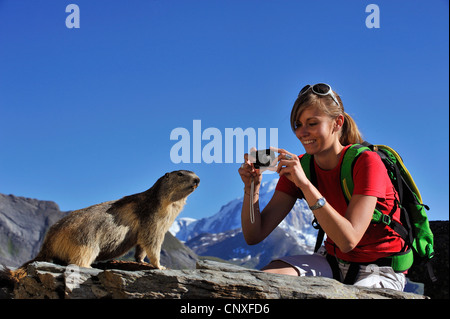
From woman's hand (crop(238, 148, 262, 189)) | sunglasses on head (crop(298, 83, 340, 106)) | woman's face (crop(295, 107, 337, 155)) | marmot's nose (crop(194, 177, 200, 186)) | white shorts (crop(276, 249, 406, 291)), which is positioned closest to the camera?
white shorts (crop(276, 249, 406, 291))

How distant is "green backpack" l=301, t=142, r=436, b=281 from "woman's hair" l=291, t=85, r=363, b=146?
246 millimetres

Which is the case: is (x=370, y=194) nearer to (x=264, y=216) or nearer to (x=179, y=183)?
(x=264, y=216)

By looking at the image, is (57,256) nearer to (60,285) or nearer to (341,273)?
(60,285)

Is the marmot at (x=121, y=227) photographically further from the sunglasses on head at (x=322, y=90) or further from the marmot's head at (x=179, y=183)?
the sunglasses on head at (x=322, y=90)

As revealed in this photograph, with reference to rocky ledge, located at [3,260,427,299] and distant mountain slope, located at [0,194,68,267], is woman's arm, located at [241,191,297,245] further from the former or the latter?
distant mountain slope, located at [0,194,68,267]

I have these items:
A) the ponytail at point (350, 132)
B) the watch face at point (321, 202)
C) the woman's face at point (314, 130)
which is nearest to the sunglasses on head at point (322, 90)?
the woman's face at point (314, 130)

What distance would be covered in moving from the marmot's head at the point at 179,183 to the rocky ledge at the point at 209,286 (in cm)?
368

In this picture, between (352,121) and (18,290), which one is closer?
(352,121)

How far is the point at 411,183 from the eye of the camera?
268 inches

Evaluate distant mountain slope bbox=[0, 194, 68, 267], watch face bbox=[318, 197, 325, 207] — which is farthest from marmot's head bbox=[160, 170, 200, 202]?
distant mountain slope bbox=[0, 194, 68, 267]

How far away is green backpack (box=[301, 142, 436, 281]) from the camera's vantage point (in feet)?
21.3
